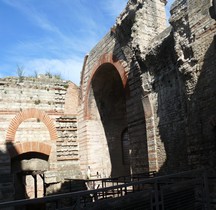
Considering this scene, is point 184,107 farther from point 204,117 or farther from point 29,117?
point 29,117

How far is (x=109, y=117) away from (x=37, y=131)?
3.49 meters

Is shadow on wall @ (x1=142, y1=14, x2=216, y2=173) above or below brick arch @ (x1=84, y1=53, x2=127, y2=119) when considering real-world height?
below

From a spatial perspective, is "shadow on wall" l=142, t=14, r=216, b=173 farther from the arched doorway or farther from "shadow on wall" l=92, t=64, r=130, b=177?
the arched doorway

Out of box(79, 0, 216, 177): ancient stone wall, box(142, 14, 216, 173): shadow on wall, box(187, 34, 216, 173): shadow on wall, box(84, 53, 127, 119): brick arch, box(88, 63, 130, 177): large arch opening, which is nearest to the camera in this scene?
box(187, 34, 216, 173): shadow on wall

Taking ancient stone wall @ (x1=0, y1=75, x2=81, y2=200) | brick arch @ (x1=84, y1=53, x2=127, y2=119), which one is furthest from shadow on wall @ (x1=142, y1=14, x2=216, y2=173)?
ancient stone wall @ (x1=0, y1=75, x2=81, y2=200)

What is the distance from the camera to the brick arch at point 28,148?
1109 centimetres

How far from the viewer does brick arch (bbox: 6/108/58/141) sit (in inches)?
443

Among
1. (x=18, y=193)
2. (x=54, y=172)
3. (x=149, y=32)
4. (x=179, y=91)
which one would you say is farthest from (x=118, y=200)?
(x=18, y=193)

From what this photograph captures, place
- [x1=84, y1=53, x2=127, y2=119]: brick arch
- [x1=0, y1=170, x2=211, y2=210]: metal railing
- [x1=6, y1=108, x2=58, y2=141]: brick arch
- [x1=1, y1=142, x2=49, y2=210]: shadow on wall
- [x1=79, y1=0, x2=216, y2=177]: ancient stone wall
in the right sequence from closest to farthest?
[x1=0, y1=170, x2=211, y2=210]: metal railing, [x1=79, y1=0, x2=216, y2=177]: ancient stone wall, [x1=84, y1=53, x2=127, y2=119]: brick arch, [x1=1, y1=142, x2=49, y2=210]: shadow on wall, [x1=6, y1=108, x2=58, y2=141]: brick arch

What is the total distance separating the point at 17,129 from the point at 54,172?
2.35m

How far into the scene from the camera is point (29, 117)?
1177cm

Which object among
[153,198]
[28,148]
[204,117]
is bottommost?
[153,198]

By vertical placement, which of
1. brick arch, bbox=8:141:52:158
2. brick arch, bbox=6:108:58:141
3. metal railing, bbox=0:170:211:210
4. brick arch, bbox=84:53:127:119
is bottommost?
metal railing, bbox=0:170:211:210

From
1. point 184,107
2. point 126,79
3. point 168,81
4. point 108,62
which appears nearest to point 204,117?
point 184,107
